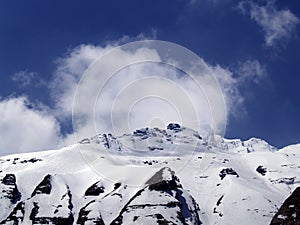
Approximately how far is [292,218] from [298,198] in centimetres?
1389

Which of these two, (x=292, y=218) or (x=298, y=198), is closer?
(x=292, y=218)

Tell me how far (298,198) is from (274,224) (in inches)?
476

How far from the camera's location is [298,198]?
176375mm

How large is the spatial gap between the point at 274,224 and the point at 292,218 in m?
9.84

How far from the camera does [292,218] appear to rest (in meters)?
164

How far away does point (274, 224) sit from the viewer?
173 meters
